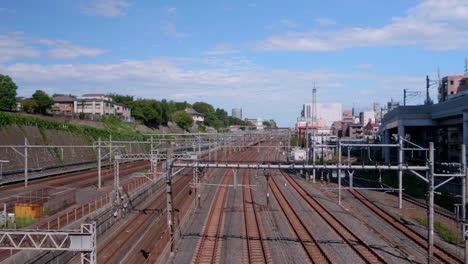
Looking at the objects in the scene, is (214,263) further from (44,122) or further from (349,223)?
(44,122)

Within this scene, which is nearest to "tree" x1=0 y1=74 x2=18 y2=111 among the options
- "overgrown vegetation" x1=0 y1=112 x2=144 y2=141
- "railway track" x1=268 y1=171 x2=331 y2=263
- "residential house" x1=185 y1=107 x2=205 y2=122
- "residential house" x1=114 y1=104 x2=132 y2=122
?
"overgrown vegetation" x1=0 y1=112 x2=144 y2=141

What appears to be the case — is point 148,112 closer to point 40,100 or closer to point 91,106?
point 91,106

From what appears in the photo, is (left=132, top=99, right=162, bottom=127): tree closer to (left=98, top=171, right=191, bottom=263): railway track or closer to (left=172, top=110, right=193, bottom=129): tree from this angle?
(left=172, top=110, right=193, bottom=129): tree

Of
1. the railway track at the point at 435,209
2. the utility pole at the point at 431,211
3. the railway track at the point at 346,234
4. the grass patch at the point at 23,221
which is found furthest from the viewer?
the railway track at the point at 435,209

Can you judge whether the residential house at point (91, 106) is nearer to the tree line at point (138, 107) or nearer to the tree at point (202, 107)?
the tree line at point (138, 107)

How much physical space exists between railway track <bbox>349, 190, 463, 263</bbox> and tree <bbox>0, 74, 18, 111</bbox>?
41362mm

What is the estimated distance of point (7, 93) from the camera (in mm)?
55375

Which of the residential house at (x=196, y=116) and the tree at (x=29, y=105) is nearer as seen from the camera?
the tree at (x=29, y=105)

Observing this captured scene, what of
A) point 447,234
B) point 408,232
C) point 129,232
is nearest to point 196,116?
point 129,232

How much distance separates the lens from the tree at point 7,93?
179 feet

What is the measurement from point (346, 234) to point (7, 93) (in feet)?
155

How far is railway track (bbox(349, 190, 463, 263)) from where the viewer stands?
1558 centimetres

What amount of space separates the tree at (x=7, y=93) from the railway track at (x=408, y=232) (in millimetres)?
41362

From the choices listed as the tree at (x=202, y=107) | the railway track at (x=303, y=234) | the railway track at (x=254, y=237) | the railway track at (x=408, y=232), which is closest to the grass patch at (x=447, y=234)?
the railway track at (x=408, y=232)
